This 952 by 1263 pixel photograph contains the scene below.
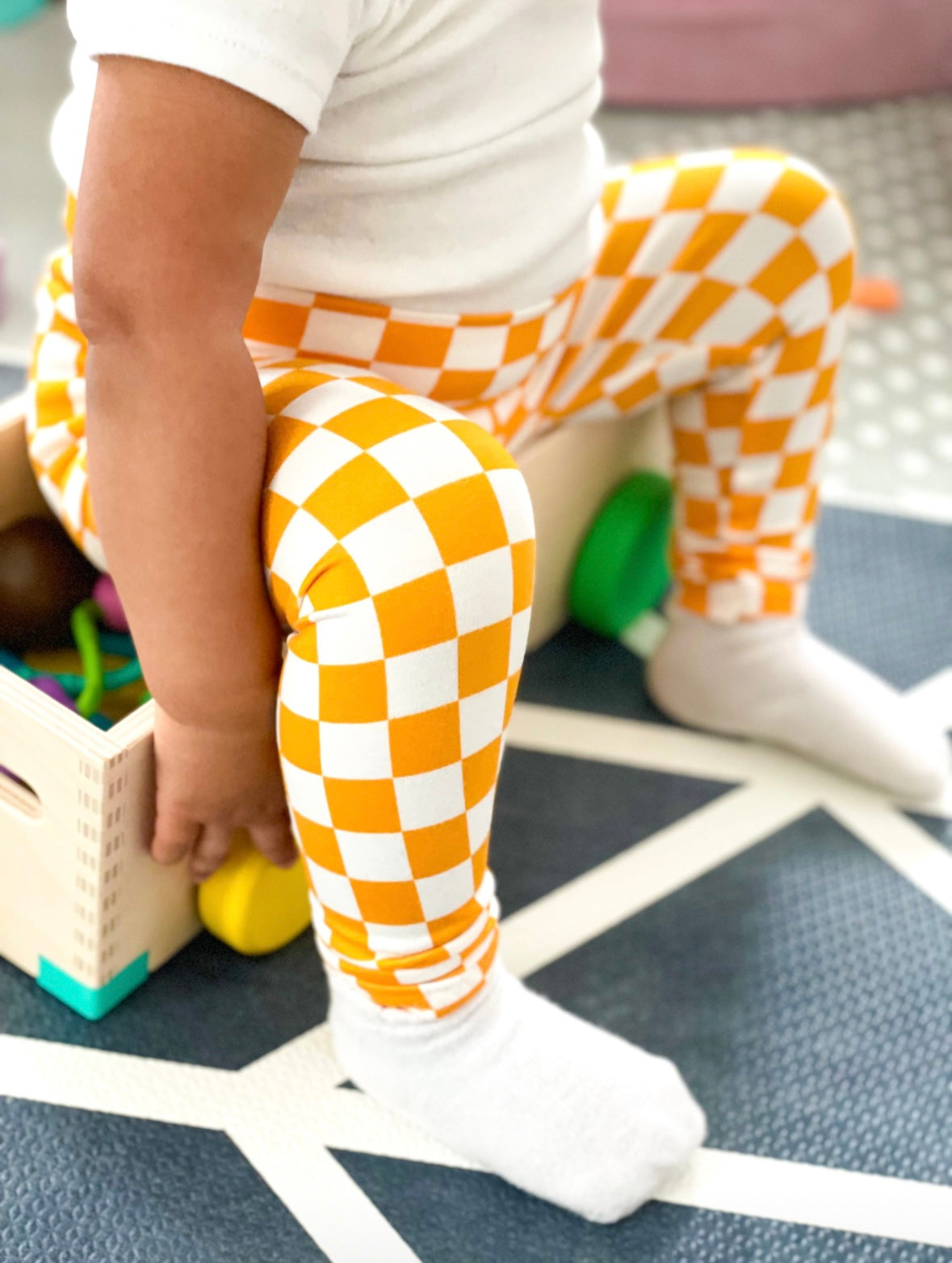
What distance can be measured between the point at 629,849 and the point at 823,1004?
6.0 inches

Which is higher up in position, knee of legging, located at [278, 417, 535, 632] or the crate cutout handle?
knee of legging, located at [278, 417, 535, 632]

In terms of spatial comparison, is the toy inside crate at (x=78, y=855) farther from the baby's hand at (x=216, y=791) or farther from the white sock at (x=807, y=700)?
the white sock at (x=807, y=700)

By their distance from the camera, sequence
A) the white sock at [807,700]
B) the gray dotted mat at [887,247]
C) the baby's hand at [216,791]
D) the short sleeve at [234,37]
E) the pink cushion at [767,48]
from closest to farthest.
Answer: the short sleeve at [234,37] < the baby's hand at [216,791] < the white sock at [807,700] < the gray dotted mat at [887,247] < the pink cushion at [767,48]

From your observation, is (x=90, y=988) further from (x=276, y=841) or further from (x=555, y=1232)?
(x=555, y=1232)

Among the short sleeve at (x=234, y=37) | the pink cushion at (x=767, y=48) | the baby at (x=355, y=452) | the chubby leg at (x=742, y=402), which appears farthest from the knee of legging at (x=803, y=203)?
the pink cushion at (x=767, y=48)

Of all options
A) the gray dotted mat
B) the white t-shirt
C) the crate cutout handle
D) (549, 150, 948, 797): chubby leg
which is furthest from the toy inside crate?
the gray dotted mat

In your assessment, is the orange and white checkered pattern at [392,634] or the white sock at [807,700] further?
the white sock at [807,700]

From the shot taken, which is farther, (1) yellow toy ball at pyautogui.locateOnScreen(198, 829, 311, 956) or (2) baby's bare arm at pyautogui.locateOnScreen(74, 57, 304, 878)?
(1) yellow toy ball at pyautogui.locateOnScreen(198, 829, 311, 956)

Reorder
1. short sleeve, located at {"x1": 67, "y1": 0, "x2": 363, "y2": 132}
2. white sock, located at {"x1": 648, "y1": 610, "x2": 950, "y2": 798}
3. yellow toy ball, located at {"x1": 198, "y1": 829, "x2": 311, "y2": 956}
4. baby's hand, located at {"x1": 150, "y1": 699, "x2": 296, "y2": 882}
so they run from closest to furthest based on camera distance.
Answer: short sleeve, located at {"x1": 67, "y1": 0, "x2": 363, "y2": 132}
baby's hand, located at {"x1": 150, "y1": 699, "x2": 296, "y2": 882}
yellow toy ball, located at {"x1": 198, "y1": 829, "x2": 311, "y2": 956}
white sock, located at {"x1": 648, "y1": 610, "x2": 950, "y2": 798}

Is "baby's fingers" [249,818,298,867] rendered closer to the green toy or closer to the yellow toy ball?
the yellow toy ball

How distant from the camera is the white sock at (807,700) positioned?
94 centimetres

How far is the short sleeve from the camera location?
504mm

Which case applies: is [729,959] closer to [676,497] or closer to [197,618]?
[676,497]

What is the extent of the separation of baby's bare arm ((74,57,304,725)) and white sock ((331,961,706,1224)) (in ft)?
0.62
